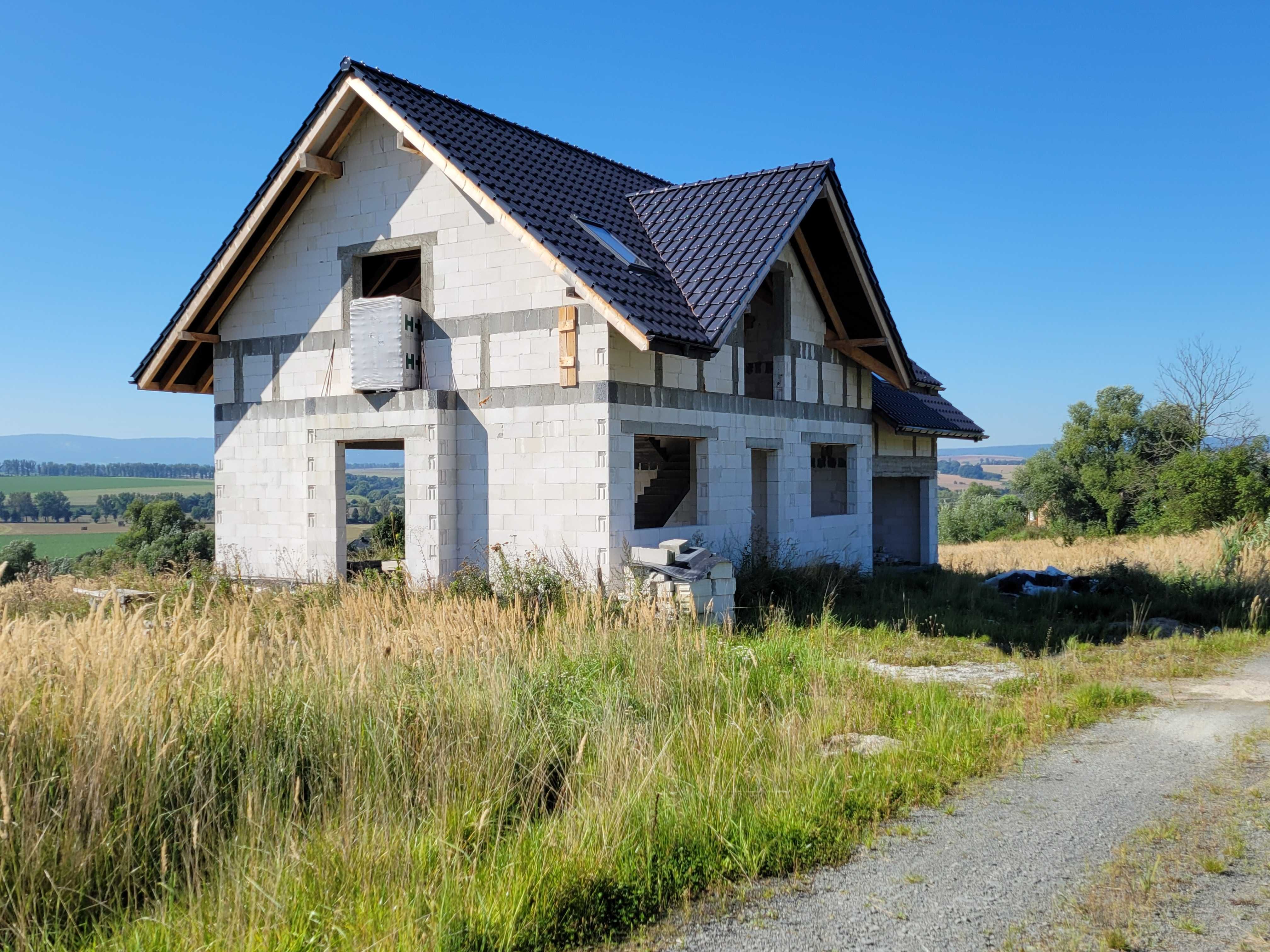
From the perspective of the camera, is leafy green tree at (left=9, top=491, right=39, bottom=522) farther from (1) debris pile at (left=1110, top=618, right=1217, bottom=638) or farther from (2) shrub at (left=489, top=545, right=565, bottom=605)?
(1) debris pile at (left=1110, top=618, right=1217, bottom=638)

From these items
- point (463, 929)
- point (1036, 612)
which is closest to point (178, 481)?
point (1036, 612)

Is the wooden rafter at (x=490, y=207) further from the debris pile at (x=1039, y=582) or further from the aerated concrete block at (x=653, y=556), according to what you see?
the debris pile at (x=1039, y=582)

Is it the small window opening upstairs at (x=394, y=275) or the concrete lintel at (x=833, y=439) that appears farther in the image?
the concrete lintel at (x=833, y=439)

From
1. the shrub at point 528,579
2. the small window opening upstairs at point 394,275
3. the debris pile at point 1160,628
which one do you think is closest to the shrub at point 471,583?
the shrub at point 528,579

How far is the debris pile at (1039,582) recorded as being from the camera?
15.6 metres

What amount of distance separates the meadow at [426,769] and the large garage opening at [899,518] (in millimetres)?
12926

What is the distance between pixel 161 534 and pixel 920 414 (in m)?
28.3

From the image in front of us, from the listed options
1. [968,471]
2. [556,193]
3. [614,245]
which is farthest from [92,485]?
[968,471]

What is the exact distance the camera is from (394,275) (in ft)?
54.7

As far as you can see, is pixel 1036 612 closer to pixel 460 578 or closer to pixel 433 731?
pixel 460 578

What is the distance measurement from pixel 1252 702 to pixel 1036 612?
5339 millimetres

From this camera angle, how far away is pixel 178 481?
8231 cm

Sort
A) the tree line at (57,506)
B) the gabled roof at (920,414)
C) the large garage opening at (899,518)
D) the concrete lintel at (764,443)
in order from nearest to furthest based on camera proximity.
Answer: the concrete lintel at (764,443) → the gabled roof at (920,414) → the large garage opening at (899,518) → the tree line at (57,506)

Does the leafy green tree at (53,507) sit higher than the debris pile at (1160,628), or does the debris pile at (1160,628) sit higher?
the leafy green tree at (53,507)
